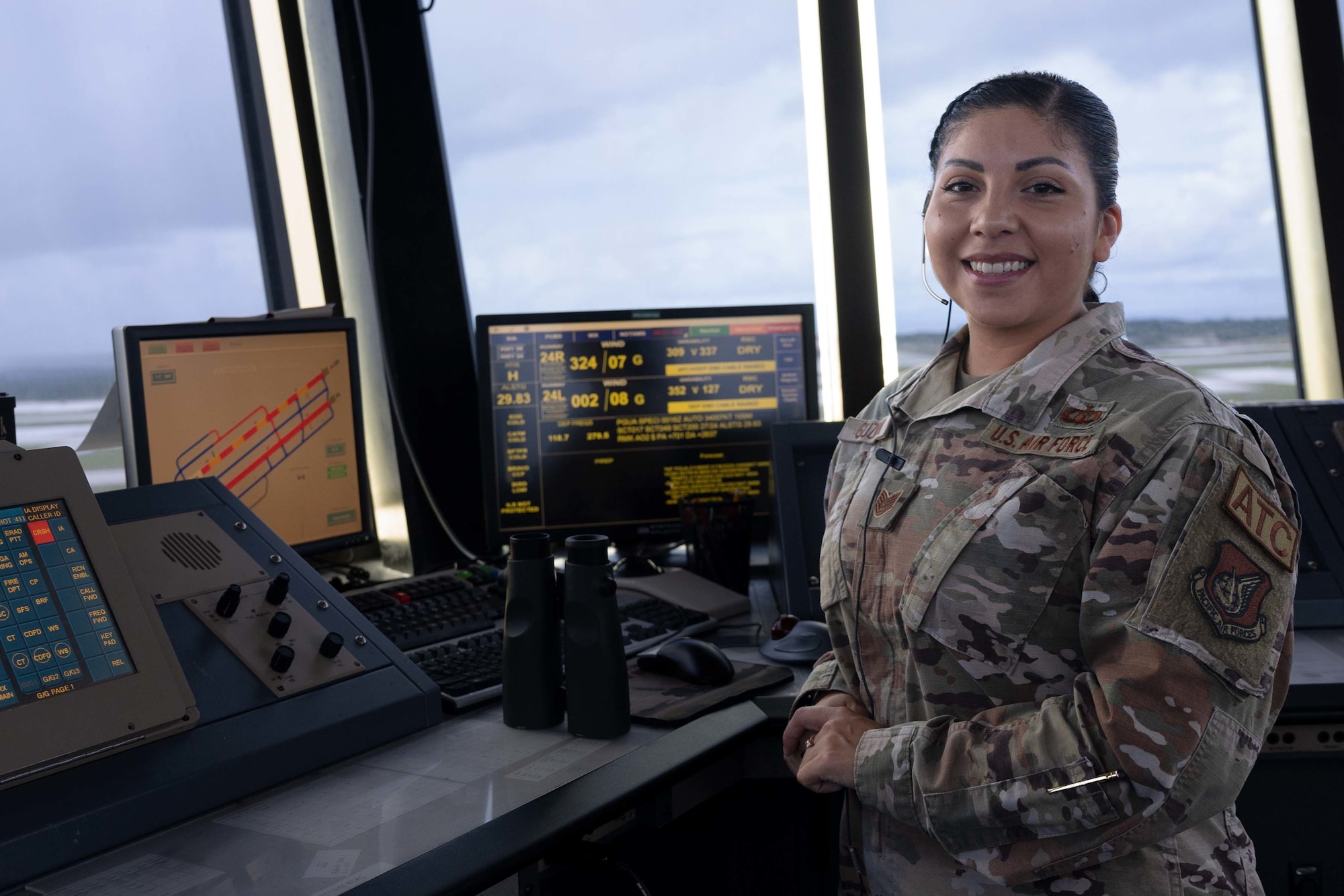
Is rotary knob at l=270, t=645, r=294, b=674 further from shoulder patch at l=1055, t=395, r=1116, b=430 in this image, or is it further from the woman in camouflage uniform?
shoulder patch at l=1055, t=395, r=1116, b=430

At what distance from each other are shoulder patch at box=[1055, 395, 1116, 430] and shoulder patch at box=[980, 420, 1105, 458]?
0.01 m

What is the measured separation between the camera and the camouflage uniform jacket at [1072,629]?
84cm

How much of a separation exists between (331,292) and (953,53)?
59.3 inches

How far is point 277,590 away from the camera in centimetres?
119

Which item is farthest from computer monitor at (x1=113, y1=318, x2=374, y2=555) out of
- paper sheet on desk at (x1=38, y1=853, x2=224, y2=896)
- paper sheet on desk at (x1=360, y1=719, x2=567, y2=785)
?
paper sheet on desk at (x1=38, y1=853, x2=224, y2=896)

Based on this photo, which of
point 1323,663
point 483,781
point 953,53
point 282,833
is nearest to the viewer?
point 282,833

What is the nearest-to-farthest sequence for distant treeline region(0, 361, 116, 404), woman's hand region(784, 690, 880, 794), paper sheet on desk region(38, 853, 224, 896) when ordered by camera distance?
1. paper sheet on desk region(38, 853, 224, 896)
2. woman's hand region(784, 690, 880, 794)
3. distant treeline region(0, 361, 116, 404)

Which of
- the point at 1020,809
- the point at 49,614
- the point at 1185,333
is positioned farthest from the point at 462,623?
the point at 1185,333

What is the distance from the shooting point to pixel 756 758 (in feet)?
4.34

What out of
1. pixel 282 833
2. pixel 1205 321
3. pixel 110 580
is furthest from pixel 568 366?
pixel 1205 321

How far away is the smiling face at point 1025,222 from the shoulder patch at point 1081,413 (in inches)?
5.0

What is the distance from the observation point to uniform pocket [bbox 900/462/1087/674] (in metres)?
0.92

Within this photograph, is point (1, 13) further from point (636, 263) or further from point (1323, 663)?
point (1323, 663)

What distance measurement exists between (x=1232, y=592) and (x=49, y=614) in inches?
42.8
